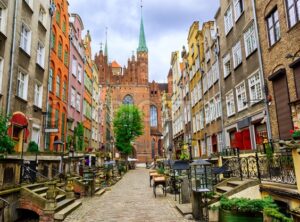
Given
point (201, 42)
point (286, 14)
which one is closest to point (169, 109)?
point (201, 42)

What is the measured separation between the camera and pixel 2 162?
7.85 m

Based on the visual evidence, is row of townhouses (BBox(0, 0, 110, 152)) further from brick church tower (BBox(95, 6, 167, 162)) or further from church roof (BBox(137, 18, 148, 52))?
church roof (BBox(137, 18, 148, 52))

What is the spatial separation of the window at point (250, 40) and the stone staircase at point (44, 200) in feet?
42.6

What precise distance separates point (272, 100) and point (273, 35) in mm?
3359

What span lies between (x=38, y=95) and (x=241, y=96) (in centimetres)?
1404

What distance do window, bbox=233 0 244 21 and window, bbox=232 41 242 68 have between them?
6.03 feet

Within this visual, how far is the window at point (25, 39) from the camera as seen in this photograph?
15875mm

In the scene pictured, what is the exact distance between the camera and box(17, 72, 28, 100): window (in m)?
15.6

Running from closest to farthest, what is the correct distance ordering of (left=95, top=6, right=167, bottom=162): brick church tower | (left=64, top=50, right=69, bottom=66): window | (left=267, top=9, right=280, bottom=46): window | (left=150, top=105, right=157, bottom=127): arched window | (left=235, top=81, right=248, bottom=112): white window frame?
(left=267, top=9, right=280, bottom=46): window < (left=235, top=81, right=248, bottom=112): white window frame < (left=64, top=50, right=69, bottom=66): window < (left=95, top=6, right=167, bottom=162): brick church tower < (left=150, top=105, right=157, bottom=127): arched window

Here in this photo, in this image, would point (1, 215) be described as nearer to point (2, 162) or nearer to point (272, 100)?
point (2, 162)

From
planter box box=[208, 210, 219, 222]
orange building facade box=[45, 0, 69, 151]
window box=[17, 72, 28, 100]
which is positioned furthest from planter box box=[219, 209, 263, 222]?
orange building facade box=[45, 0, 69, 151]

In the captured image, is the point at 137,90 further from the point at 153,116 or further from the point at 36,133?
the point at 36,133

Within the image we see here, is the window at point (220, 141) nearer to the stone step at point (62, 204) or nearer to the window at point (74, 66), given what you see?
the stone step at point (62, 204)

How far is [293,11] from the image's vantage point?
464 inches
